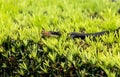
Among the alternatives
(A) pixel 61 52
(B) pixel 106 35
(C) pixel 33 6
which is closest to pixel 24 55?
(A) pixel 61 52

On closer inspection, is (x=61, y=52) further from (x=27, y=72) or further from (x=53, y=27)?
(x=53, y=27)

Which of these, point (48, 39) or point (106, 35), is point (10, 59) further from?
point (106, 35)

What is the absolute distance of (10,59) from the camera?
3572 millimetres

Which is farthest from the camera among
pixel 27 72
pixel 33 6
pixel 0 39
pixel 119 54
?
pixel 33 6

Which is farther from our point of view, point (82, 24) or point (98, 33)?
point (82, 24)

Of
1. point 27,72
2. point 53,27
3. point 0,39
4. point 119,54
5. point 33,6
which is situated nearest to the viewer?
point 119,54

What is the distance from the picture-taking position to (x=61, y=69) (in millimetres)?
3238

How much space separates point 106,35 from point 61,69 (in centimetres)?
86

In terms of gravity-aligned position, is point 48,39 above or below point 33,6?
below

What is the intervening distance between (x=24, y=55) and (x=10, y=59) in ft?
0.54

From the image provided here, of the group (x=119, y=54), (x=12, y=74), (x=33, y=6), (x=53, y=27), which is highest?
(x=33, y=6)

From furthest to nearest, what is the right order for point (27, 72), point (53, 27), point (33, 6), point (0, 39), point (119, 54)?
point (33, 6) → point (53, 27) → point (0, 39) → point (27, 72) → point (119, 54)

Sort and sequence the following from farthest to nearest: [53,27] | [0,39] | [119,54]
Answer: [53,27] < [0,39] < [119,54]

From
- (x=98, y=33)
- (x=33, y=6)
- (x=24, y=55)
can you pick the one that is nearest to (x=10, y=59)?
(x=24, y=55)
